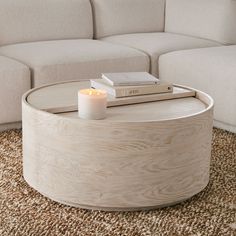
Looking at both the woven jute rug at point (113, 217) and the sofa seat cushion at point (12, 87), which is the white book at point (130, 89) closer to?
the woven jute rug at point (113, 217)

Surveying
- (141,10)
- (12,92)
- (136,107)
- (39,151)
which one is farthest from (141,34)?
(39,151)

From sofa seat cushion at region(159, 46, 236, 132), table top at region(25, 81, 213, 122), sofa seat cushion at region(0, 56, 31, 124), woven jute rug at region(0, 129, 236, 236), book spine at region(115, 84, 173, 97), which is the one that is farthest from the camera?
sofa seat cushion at region(159, 46, 236, 132)

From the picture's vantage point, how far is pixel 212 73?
10.7 ft

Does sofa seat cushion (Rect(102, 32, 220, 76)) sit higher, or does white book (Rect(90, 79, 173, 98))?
white book (Rect(90, 79, 173, 98))

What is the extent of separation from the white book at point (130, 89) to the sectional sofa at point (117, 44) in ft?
2.51

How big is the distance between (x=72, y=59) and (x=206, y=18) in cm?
119

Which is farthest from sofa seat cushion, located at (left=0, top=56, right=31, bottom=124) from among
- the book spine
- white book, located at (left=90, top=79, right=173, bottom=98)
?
the book spine

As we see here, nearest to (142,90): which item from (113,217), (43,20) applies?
(113,217)

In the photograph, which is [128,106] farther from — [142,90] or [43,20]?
[43,20]

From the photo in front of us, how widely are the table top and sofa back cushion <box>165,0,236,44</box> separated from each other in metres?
1.49

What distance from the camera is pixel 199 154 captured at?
2.24 meters

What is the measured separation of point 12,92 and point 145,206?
1241mm

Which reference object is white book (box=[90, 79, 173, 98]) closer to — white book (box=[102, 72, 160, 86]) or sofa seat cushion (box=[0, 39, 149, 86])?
white book (box=[102, 72, 160, 86])

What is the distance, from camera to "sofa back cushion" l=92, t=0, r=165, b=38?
163 inches
